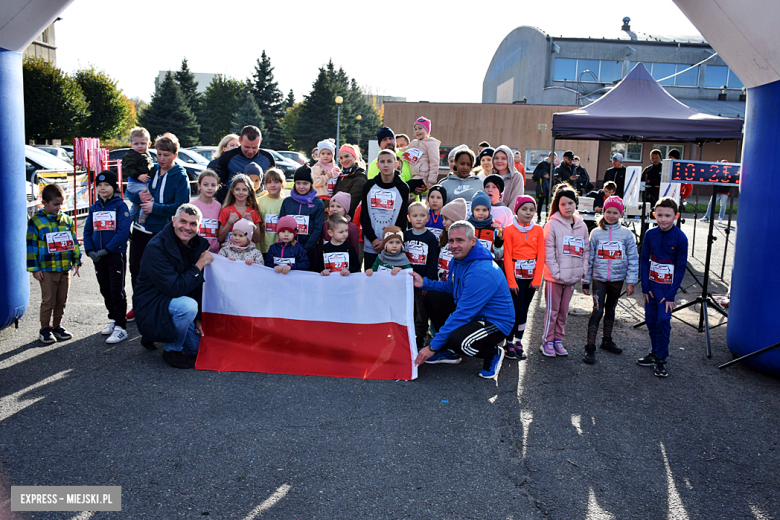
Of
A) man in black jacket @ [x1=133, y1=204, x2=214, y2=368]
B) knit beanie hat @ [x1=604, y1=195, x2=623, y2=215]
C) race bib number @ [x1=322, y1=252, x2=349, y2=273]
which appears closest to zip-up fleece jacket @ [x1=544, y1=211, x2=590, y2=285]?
knit beanie hat @ [x1=604, y1=195, x2=623, y2=215]

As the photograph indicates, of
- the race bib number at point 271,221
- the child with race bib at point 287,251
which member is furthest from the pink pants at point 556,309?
the race bib number at point 271,221

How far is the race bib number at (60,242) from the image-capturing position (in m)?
5.69

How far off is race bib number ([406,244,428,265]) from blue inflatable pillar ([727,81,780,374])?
311cm

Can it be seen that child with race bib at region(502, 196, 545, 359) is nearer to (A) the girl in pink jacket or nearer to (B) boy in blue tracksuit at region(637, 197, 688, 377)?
(A) the girl in pink jacket

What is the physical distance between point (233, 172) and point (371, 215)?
1.84m

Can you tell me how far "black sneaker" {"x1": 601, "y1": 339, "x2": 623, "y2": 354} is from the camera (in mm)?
6004

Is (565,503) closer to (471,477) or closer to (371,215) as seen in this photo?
(471,477)

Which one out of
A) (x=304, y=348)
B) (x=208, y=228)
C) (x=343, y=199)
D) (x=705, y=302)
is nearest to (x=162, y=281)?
(x=208, y=228)

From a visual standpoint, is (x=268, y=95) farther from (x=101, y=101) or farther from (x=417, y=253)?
(x=417, y=253)

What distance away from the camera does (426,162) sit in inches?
310

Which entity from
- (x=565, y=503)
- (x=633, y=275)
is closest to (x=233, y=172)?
(x=633, y=275)

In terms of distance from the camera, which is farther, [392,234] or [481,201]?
[481,201]

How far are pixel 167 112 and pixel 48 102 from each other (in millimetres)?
14916

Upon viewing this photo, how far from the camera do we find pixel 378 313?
17.5 feet
